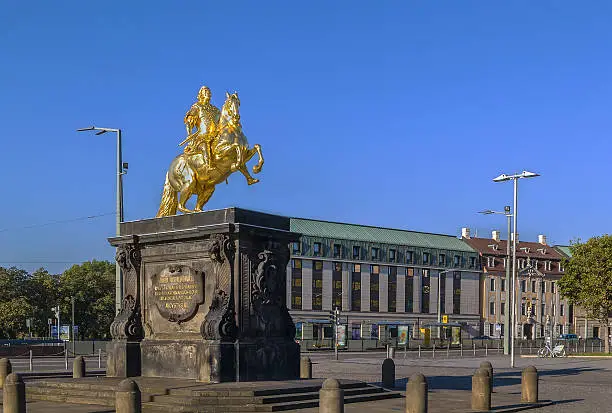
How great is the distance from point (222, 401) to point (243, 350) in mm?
2615

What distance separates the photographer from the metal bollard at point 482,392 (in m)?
19.8

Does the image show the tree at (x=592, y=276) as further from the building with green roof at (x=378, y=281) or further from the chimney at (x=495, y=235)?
the chimney at (x=495, y=235)

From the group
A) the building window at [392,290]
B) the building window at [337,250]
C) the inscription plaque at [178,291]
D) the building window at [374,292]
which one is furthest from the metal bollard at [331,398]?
the building window at [392,290]

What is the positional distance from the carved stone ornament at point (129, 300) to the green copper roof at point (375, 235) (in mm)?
65724

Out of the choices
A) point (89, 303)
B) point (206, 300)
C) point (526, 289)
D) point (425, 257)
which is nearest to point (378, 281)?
point (425, 257)

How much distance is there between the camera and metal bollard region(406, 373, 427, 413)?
1694cm

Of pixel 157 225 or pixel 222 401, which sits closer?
pixel 222 401

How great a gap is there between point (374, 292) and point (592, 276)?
36.0 metres

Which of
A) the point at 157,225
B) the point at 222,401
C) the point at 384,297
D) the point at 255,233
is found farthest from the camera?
the point at 384,297

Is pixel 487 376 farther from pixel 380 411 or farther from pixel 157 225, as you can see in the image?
pixel 157 225

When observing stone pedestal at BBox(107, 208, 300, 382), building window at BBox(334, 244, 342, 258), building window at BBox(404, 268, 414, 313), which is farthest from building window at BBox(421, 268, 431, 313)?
stone pedestal at BBox(107, 208, 300, 382)

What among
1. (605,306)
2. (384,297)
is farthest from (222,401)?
(384,297)

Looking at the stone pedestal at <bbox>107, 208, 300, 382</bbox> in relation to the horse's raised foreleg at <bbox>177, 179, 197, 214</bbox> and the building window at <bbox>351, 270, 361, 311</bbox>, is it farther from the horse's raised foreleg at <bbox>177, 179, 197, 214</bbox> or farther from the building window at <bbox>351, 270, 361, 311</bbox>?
the building window at <bbox>351, 270, 361, 311</bbox>

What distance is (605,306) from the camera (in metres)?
64.8
